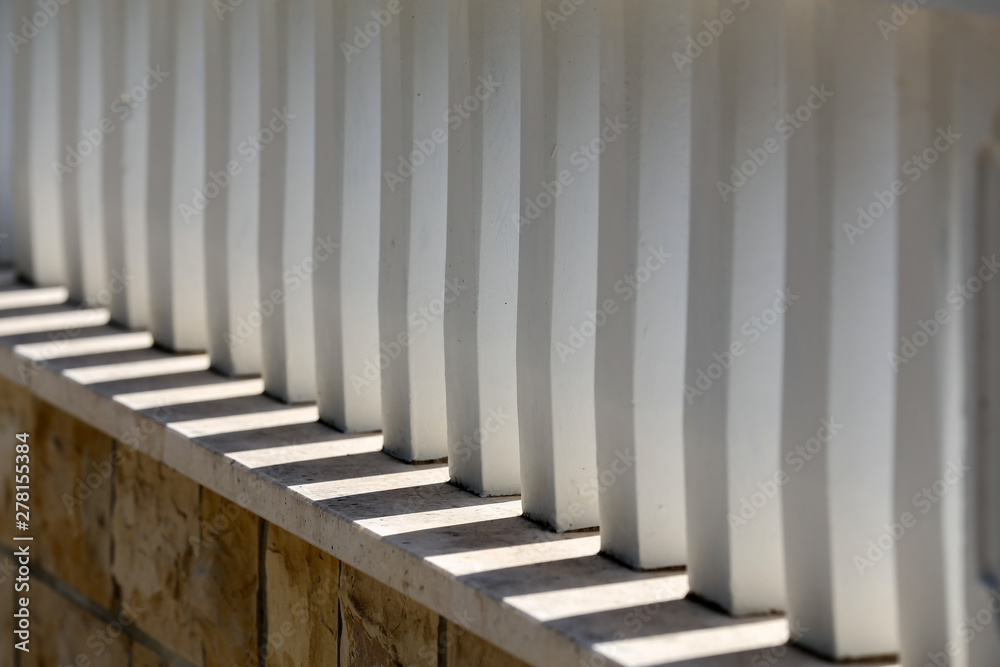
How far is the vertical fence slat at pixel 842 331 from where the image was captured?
129cm

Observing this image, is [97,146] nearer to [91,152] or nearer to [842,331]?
[91,152]

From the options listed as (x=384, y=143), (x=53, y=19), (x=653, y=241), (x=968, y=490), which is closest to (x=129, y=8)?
(x=53, y=19)

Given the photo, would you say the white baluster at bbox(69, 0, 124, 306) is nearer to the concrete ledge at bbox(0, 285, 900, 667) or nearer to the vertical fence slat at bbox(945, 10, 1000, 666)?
the concrete ledge at bbox(0, 285, 900, 667)

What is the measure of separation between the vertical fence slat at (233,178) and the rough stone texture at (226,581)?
0.38 meters

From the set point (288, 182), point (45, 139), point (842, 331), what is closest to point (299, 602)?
point (288, 182)

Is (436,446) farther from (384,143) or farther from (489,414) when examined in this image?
(384,143)

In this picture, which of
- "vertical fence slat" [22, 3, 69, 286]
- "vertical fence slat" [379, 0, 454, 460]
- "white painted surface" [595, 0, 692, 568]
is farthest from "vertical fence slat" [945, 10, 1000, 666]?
"vertical fence slat" [22, 3, 69, 286]

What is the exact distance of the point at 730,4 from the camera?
139 cm

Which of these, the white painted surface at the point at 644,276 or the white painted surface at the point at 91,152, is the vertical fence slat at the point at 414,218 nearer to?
the white painted surface at the point at 644,276

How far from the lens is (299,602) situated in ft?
6.60

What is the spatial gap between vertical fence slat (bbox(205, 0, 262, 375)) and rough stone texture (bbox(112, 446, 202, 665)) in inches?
11.6

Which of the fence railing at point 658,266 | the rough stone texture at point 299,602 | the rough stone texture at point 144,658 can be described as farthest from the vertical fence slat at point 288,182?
the rough stone texture at point 144,658

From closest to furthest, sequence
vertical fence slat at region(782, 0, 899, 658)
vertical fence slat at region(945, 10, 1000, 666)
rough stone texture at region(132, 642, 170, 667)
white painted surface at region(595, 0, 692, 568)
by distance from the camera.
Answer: vertical fence slat at region(945, 10, 1000, 666) → vertical fence slat at region(782, 0, 899, 658) → white painted surface at region(595, 0, 692, 568) → rough stone texture at region(132, 642, 170, 667)

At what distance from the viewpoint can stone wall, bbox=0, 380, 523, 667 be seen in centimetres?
184
